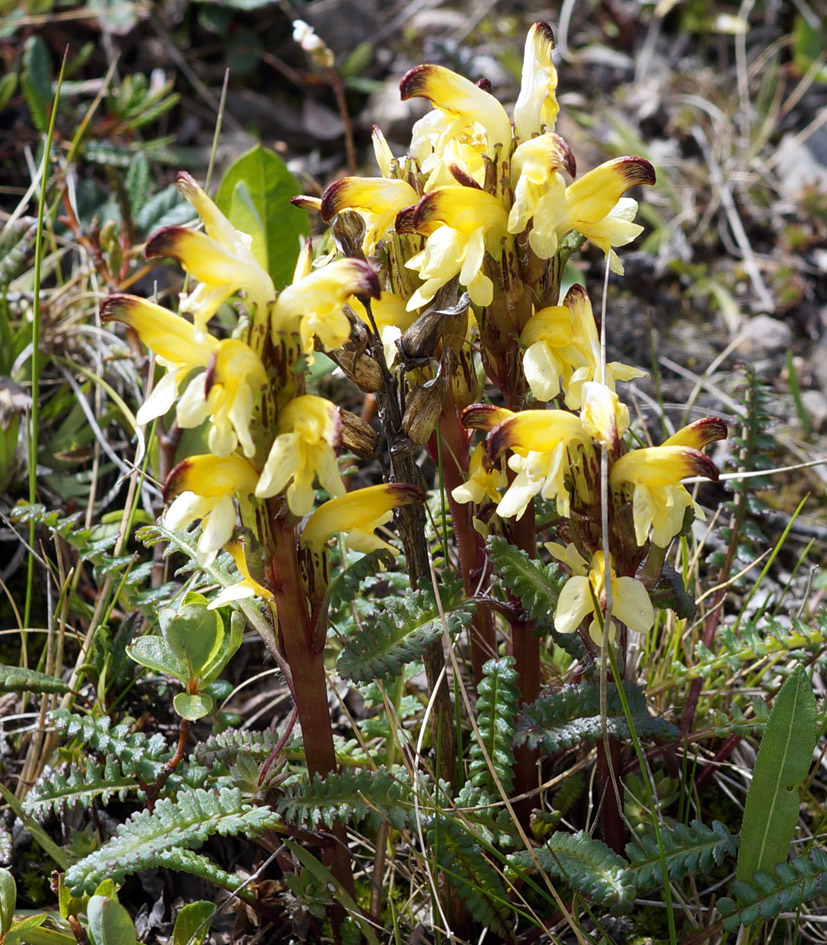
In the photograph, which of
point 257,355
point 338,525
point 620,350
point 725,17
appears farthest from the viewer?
point 725,17

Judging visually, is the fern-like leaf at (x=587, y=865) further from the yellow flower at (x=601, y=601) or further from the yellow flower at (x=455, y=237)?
the yellow flower at (x=455, y=237)

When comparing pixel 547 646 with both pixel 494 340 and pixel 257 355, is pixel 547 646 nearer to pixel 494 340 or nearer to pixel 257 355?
pixel 494 340

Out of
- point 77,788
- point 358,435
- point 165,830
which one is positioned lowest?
point 77,788

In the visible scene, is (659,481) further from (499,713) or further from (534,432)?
(499,713)

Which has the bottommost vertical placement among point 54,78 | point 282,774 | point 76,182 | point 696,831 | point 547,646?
point 547,646

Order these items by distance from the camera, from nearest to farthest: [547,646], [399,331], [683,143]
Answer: [399,331], [547,646], [683,143]

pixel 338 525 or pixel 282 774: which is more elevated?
pixel 338 525

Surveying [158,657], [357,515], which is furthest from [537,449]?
[158,657]

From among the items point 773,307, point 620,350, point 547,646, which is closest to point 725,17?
point 773,307
